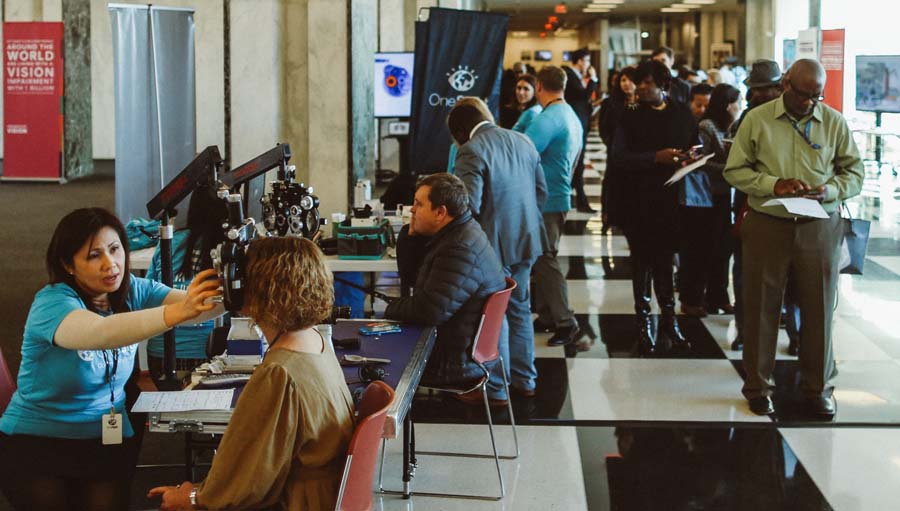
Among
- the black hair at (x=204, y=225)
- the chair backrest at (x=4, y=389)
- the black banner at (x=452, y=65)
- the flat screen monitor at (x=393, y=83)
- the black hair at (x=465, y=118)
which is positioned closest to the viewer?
the chair backrest at (x=4, y=389)

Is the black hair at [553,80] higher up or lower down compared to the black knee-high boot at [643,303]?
higher up

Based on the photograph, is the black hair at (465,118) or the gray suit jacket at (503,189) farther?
the black hair at (465,118)

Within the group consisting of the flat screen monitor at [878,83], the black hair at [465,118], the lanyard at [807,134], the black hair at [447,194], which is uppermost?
the flat screen monitor at [878,83]

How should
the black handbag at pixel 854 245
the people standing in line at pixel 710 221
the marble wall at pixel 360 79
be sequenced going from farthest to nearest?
the marble wall at pixel 360 79 → the people standing in line at pixel 710 221 → the black handbag at pixel 854 245

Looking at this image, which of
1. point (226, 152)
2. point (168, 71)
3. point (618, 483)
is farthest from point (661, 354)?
point (168, 71)

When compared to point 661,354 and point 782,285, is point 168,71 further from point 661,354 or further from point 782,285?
point 782,285

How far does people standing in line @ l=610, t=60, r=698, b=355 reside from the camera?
577cm

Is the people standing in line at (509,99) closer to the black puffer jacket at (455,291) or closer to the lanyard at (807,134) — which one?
the lanyard at (807,134)

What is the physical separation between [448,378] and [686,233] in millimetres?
2941

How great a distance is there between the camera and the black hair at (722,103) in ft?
20.6

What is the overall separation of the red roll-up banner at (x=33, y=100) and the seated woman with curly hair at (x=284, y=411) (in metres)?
12.8

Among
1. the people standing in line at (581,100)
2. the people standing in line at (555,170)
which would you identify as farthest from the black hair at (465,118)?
the people standing in line at (581,100)

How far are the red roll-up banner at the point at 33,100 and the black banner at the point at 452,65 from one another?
875 centimetres

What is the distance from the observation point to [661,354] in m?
5.93
